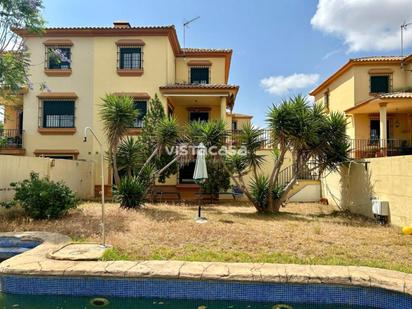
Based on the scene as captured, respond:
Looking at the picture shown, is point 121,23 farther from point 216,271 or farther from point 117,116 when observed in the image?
point 216,271

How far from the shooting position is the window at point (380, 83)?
22875 millimetres

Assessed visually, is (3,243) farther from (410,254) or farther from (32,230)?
(410,254)

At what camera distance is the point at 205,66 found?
2188 cm

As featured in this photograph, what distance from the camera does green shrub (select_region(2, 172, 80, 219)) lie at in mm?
10406

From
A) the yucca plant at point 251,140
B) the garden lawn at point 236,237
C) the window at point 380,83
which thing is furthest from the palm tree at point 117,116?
the window at point 380,83

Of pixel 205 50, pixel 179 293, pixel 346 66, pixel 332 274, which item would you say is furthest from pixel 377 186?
pixel 205 50

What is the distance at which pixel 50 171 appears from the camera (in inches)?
560

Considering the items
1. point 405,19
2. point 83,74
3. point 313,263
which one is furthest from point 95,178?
point 405,19

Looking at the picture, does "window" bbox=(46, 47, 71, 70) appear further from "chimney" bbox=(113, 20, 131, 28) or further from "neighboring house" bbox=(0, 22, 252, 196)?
"chimney" bbox=(113, 20, 131, 28)

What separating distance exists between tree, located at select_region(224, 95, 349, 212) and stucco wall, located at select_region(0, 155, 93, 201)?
7.64 meters

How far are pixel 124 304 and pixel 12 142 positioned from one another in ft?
60.3

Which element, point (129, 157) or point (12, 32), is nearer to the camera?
point (12, 32)

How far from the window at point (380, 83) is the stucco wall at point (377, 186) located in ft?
32.8

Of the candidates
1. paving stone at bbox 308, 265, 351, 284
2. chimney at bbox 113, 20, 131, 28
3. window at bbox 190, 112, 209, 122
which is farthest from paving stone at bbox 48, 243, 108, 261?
chimney at bbox 113, 20, 131, 28
